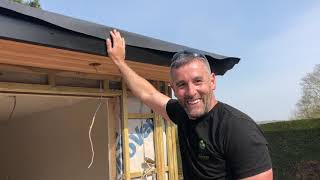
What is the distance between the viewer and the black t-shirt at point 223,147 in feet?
5.41

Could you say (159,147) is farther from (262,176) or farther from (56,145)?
(262,176)

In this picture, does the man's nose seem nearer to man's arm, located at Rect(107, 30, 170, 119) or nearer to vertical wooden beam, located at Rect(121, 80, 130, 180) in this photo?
man's arm, located at Rect(107, 30, 170, 119)

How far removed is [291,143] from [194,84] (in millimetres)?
11680

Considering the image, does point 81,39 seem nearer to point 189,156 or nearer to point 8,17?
point 8,17

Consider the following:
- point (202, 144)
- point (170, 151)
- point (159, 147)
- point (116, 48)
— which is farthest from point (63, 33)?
point (170, 151)

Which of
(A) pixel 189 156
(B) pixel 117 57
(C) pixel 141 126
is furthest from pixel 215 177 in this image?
(C) pixel 141 126

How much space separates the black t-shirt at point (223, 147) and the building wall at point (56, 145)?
9.42 ft

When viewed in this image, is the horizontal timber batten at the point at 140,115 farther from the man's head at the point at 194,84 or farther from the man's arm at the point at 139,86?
the man's head at the point at 194,84

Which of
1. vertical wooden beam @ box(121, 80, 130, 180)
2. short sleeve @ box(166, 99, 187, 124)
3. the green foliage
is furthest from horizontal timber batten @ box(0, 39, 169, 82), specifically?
the green foliage

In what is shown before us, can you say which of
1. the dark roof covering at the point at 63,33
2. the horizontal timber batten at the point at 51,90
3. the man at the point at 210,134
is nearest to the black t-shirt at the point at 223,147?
the man at the point at 210,134

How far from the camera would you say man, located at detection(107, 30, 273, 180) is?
1651 millimetres

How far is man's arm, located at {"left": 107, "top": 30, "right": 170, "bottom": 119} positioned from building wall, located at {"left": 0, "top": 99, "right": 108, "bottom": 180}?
1.94 meters

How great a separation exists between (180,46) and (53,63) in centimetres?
121

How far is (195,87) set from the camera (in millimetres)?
1820
